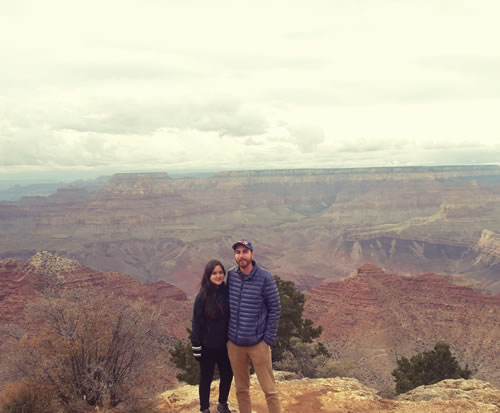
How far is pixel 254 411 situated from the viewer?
8203 millimetres

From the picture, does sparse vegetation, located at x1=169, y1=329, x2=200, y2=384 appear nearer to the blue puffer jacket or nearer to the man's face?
the blue puffer jacket

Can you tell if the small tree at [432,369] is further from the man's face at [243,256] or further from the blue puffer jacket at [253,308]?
the man's face at [243,256]

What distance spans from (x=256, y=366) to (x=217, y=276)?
169cm

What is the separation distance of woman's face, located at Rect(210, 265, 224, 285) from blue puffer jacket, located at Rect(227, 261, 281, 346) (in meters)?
0.24

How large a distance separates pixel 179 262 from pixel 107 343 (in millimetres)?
117826

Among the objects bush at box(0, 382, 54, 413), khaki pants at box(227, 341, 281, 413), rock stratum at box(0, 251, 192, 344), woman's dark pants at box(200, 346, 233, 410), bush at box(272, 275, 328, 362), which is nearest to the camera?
khaki pants at box(227, 341, 281, 413)

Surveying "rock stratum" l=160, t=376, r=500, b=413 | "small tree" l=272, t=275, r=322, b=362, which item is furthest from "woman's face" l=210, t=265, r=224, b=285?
"small tree" l=272, t=275, r=322, b=362

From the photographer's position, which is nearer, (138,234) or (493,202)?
(138,234)

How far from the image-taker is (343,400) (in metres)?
9.46

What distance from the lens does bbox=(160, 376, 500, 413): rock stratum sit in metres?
8.71

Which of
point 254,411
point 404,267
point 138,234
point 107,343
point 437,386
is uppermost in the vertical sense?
point 107,343

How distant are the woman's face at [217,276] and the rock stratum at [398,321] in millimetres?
28082

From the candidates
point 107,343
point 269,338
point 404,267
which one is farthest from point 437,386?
point 404,267

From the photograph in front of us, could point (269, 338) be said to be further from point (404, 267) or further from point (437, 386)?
point (404, 267)
